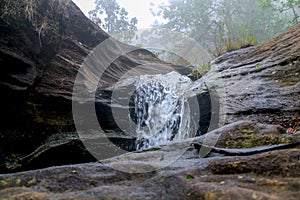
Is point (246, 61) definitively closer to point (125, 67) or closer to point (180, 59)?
point (125, 67)

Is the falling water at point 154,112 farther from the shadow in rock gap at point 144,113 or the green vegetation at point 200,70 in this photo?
the green vegetation at point 200,70

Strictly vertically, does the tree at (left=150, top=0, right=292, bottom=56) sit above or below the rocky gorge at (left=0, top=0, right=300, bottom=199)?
above

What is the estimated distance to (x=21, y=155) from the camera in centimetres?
454

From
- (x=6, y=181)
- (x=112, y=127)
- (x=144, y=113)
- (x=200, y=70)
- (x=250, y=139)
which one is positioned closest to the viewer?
(x=6, y=181)

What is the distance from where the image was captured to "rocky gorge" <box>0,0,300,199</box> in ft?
5.51

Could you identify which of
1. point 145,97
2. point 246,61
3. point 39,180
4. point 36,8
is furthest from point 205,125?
point 36,8

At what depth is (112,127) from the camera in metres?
5.35

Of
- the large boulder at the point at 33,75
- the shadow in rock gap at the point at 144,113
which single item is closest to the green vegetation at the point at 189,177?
the shadow in rock gap at the point at 144,113

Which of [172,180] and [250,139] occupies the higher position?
[250,139]

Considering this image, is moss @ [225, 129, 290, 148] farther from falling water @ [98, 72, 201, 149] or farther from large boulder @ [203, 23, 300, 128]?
falling water @ [98, 72, 201, 149]

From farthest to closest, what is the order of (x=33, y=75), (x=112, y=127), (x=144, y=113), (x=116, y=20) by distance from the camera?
(x=116, y=20) < (x=144, y=113) < (x=112, y=127) < (x=33, y=75)

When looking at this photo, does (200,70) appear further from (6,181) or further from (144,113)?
(6,181)

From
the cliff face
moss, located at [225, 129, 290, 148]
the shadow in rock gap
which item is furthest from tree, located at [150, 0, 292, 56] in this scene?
moss, located at [225, 129, 290, 148]

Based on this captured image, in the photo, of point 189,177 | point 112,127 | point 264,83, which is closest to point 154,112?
point 112,127
